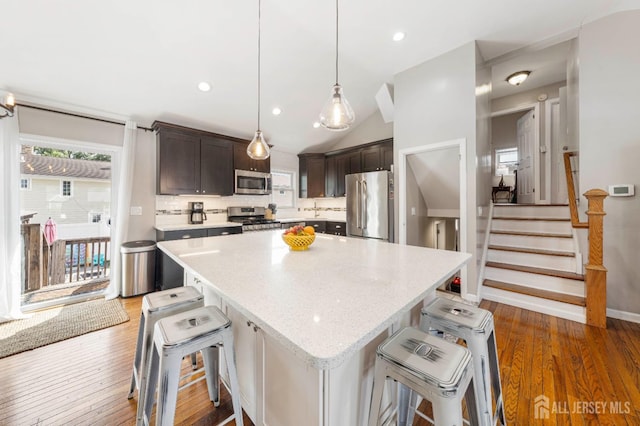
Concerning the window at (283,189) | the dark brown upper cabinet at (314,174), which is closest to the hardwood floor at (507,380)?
the window at (283,189)

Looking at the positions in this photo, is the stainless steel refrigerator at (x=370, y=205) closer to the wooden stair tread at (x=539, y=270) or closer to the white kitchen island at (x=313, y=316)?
the wooden stair tread at (x=539, y=270)

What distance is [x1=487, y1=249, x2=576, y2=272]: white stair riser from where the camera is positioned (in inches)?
116

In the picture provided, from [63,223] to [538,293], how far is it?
596 cm

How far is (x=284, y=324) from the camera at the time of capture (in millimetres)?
706

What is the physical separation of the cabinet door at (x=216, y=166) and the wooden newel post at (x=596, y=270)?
15.2 feet

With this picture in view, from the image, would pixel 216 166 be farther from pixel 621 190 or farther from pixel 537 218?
pixel 621 190

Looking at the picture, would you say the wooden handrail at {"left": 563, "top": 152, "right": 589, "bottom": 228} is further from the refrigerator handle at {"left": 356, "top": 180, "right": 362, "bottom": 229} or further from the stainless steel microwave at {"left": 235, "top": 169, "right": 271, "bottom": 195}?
the stainless steel microwave at {"left": 235, "top": 169, "right": 271, "bottom": 195}

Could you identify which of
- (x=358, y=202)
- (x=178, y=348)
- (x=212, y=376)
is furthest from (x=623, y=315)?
(x=178, y=348)

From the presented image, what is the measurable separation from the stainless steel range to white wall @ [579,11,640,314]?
14.1 feet

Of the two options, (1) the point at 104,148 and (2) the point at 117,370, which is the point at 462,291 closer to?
(2) the point at 117,370

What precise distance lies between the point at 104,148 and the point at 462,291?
505 cm

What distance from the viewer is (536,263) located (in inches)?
123

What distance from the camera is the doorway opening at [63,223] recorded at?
3010 mm

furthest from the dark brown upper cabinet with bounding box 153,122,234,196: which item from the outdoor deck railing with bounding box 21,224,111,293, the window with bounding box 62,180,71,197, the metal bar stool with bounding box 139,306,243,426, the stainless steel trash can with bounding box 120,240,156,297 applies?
the metal bar stool with bounding box 139,306,243,426
